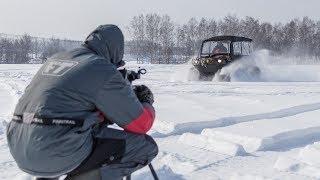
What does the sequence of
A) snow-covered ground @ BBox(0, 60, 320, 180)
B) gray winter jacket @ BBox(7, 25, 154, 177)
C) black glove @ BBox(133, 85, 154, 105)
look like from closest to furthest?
A: gray winter jacket @ BBox(7, 25, 154, 177), black glove @ BBox(133, 85, 154, 105), snow-covered ground @ BBox(0, 60, 320, 180)

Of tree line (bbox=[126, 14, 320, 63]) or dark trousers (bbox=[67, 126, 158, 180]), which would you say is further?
tree line (bbox=[126, 14, 320, 63])

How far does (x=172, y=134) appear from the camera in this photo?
6.69 meters

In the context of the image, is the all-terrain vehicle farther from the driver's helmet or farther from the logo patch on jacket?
the logo patch on jacket

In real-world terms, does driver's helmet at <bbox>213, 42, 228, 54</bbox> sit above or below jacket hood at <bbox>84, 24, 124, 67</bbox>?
below

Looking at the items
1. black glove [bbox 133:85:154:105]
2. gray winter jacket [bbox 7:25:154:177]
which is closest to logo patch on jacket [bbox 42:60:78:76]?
gray winter jacket [bbox 7:25:154:177]

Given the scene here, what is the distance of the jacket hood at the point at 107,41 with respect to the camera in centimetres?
265

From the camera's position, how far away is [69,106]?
246 centimetres

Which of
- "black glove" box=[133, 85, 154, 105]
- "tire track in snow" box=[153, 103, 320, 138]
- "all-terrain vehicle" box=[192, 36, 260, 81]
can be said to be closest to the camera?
"black glove" box=[133, 85, 154, 105]

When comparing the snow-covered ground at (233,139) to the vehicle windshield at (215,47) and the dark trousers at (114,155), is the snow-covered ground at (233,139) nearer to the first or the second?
the dark trousers at (114,155)

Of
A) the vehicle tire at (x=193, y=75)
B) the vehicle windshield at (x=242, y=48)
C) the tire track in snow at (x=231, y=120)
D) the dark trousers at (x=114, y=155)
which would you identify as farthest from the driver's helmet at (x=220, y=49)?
the dark trousers at (x=114, y=155)

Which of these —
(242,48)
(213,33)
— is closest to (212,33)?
(213,33)

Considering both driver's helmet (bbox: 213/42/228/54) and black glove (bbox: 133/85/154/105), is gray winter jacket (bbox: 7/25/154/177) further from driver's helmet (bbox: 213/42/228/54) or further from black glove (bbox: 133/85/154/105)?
driver's helmet (bbox: 213/42/228/54)

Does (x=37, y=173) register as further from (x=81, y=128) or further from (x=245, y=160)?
(x=245, y=160)

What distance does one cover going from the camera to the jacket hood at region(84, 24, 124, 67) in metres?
2.65
